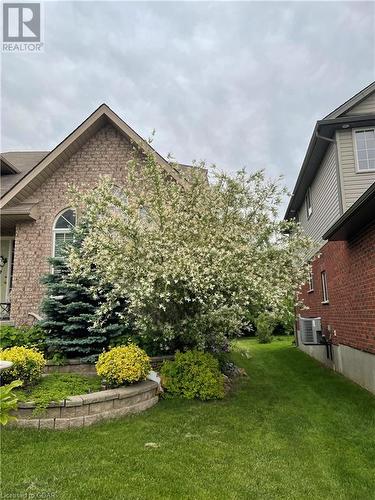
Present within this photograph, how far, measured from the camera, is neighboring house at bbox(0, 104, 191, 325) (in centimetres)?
1050

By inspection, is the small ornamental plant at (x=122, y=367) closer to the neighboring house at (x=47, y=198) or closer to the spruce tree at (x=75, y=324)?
the spruce tree at (x=75, y=324)

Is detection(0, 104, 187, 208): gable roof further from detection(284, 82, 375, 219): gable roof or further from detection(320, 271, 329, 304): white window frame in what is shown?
→ detection(320, 271, 329, 304): white window frame

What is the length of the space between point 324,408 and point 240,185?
458cm

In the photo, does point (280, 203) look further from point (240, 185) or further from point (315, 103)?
point (315, 103)

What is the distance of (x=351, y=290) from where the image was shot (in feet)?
28.0

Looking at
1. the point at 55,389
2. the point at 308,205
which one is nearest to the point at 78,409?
the point at 55,389

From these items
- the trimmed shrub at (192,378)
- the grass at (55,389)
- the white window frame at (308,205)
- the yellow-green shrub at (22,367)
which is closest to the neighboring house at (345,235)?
the white window frame at (308,205)

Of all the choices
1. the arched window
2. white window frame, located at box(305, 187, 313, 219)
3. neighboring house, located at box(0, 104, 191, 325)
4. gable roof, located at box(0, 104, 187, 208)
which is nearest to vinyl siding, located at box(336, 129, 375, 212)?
white window frame, located at box(305, 187, 313, 219)

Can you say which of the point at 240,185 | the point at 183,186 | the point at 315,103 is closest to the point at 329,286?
the point at 240,185

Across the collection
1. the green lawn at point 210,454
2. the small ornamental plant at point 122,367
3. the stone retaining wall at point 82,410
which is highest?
the small ornamental plant at point 122,367

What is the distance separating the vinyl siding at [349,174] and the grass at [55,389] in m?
7.20

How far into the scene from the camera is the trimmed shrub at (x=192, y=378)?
6.87 metres

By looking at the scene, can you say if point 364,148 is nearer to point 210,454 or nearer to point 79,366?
point 210,454

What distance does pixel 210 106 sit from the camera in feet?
47.2
